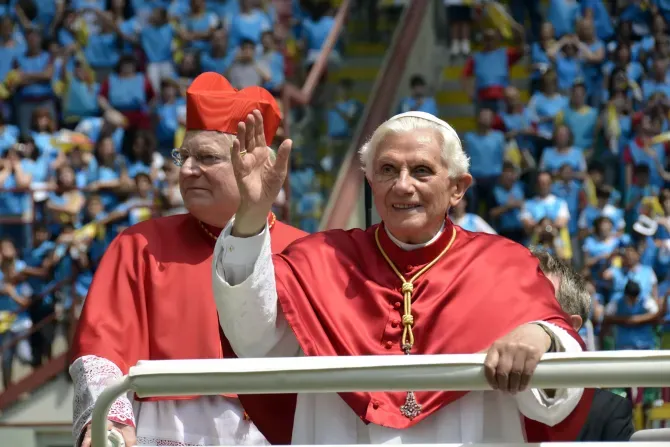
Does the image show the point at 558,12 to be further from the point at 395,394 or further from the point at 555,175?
the point at 395,394

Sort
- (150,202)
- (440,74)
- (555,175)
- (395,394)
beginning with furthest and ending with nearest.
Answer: (440,74) < (555,175) < (150,202) < (395,394)

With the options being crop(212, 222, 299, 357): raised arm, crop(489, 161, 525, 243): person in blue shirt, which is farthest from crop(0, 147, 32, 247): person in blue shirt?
crop(212, 222, 299, 357): raised arm

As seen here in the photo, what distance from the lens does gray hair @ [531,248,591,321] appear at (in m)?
5.32

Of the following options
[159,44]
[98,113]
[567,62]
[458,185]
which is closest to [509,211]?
[567,62]

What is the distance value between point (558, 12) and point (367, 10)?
2.14 m

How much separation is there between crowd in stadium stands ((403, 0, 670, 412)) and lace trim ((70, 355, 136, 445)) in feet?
24.5

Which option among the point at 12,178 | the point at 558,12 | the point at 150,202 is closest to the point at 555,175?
the point at 558,12

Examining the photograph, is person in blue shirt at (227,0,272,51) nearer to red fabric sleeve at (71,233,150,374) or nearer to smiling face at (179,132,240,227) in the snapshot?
smiling face at (179,132,240,227)

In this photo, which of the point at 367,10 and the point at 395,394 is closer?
the point at 395,394

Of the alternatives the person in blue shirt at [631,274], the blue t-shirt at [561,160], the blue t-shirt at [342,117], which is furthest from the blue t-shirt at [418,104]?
the person in blue shirt at [631,274]

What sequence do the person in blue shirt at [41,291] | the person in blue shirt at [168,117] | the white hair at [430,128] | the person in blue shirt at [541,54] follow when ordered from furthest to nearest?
the person in blue shirt at [541,54]
the person in blue shirt at [168,117]
the person in blue shirt at [41,291]
the white hair at [430,128]

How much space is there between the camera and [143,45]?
15711mm

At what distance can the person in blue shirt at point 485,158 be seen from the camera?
13.9 meters

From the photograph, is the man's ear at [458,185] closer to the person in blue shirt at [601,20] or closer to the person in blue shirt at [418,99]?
the person in blue shirt at [418,99]
